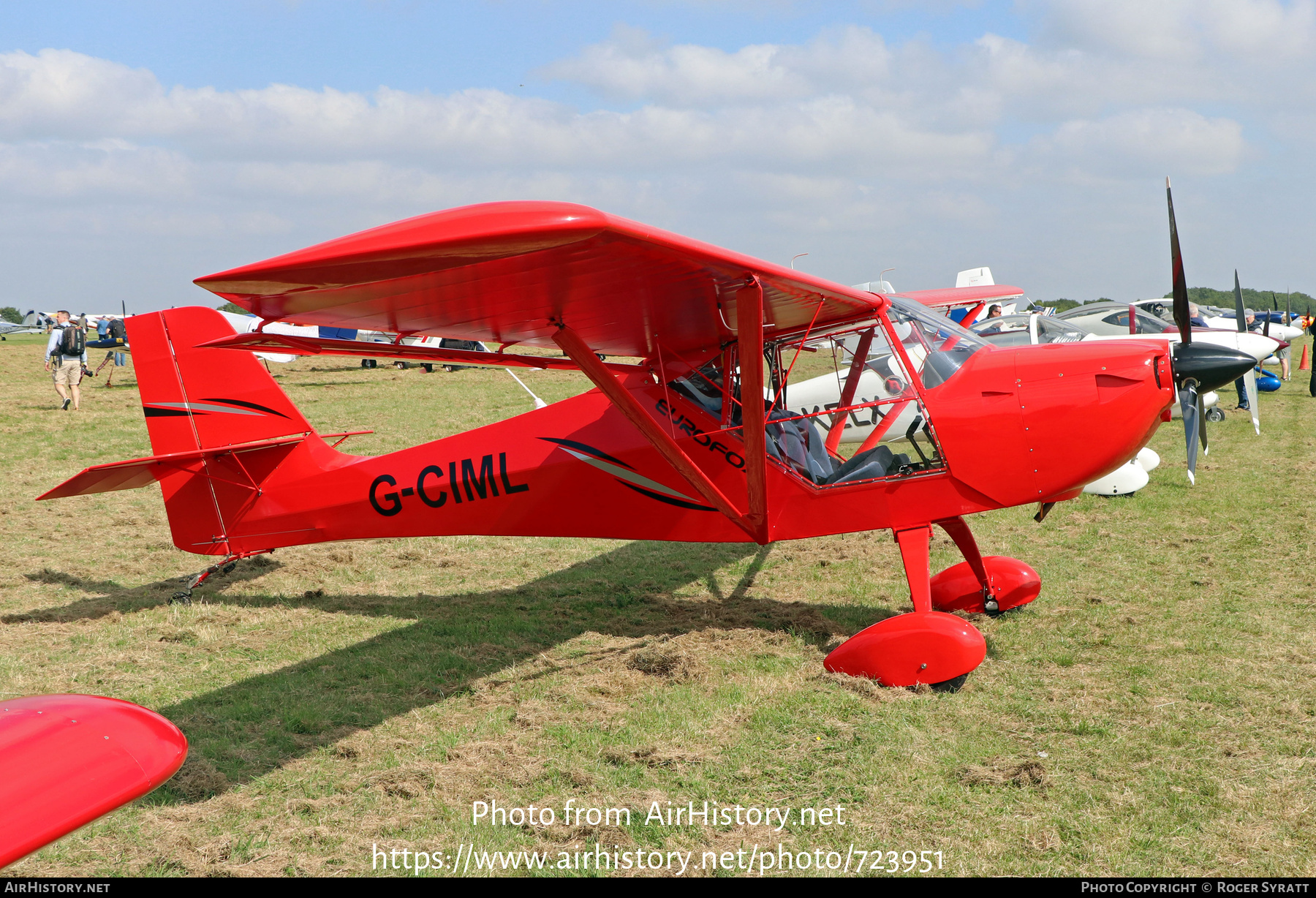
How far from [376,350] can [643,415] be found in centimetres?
Result: 186

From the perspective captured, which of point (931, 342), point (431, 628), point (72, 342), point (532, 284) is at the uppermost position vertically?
point (72, 342)

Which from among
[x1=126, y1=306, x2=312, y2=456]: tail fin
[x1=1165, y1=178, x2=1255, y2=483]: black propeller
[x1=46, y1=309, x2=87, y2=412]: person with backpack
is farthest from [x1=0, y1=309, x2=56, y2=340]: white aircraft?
[x1=1165, y1=178, x2=1255, y2=483]: black propeller

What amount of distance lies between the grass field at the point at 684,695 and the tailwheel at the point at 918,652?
13 centimetres

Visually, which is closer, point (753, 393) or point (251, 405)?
point (753, 393)

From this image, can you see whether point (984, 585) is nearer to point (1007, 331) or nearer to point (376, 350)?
point (376, 350)

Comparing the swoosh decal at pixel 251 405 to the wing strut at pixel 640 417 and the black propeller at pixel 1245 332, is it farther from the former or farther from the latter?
the black propeller at pixel 1245 332

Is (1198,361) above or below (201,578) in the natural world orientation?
above

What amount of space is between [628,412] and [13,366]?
3490 cm

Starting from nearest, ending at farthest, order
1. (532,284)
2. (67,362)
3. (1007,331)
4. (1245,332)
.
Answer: (532,284) → (1245,332) → (1007,331) → (67,362)

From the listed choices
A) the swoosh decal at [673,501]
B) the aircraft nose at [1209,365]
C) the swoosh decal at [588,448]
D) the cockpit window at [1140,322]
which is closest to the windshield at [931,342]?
the aircraft nose at [1209,365]

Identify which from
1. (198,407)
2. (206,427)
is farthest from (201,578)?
(198,407)

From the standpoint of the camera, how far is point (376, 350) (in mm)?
5559

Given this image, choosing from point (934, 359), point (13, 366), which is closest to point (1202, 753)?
point (934, 359)

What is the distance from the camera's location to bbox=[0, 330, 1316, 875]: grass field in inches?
141
